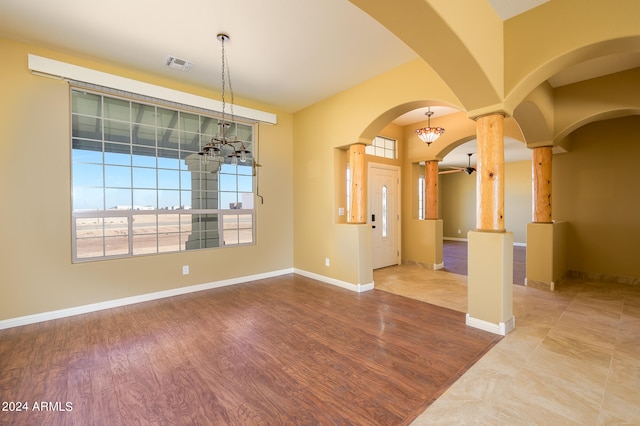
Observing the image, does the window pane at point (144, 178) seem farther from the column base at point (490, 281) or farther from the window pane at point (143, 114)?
the column base at point (490, 281)

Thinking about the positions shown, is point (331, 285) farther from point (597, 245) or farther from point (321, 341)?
point (597, 245)

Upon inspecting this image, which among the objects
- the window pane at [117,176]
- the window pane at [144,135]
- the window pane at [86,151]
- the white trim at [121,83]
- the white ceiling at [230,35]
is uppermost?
the white ceiling at [230,35]

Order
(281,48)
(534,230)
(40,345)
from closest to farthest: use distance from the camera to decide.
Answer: (40,345) < (281,48) < (534,230)

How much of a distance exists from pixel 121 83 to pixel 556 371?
5646mm

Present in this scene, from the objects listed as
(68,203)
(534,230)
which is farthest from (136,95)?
(534,230)

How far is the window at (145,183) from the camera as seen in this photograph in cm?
373

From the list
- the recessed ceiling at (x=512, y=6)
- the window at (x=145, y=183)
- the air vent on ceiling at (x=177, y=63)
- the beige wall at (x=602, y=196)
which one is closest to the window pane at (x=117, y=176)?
the window at (x=145, y=183)

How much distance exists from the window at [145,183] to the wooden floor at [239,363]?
1019 mm

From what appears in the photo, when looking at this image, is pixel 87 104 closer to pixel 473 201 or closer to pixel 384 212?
pixel 384 212

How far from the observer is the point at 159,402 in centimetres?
196

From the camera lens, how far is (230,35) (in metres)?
3.13

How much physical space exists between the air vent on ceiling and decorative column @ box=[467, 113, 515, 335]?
3.76 metres

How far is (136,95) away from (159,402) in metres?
3.80

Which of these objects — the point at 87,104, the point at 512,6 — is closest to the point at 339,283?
the point at 512,6
